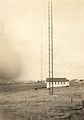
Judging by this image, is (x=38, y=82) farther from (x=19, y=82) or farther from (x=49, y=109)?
(x=49, y=109)

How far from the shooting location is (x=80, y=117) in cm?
2181

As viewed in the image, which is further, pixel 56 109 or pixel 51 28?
pixel 51 28

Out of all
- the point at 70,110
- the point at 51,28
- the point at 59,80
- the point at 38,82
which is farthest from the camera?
the point at 38,82

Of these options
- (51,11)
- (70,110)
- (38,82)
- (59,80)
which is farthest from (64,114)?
(38,82)

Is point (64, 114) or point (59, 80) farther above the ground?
point (64, 114)

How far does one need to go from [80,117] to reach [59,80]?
4136 cm

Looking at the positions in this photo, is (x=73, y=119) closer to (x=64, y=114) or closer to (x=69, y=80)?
(x=64, y=114)

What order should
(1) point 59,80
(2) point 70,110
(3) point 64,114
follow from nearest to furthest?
(3) point 64,114 < (2) point 70,110 < (1) point 59,80

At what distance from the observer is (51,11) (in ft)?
160

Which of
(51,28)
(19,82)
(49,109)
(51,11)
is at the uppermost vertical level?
(51,11)

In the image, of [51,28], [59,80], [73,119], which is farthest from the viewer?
[59,80]

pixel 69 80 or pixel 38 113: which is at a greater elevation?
pixel 38 113

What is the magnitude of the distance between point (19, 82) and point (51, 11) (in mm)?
33631

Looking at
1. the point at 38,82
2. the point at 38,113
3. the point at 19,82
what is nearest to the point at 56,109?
the point at 38,113
